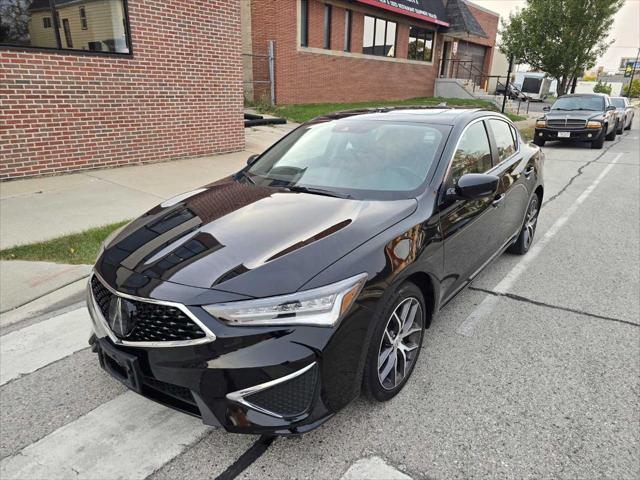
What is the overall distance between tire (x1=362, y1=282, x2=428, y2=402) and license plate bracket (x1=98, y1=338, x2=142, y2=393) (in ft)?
3.72

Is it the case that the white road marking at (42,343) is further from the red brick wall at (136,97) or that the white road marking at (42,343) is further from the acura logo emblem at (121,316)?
the red brick wall at (136,97)

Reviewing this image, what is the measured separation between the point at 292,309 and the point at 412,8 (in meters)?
24.2

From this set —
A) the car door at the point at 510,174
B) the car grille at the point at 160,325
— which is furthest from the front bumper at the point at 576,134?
the car grille at the point at 160,325

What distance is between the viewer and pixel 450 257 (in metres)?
3.18

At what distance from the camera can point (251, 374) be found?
2035 millimetres

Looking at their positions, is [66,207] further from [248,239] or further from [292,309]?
[292,309]

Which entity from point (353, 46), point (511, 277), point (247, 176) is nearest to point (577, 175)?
point (511, 277)

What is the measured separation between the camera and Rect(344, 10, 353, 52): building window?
19.8m

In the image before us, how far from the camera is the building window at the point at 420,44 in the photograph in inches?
980

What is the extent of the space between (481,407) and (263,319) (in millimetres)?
1504

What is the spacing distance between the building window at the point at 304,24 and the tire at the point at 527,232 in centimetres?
1501

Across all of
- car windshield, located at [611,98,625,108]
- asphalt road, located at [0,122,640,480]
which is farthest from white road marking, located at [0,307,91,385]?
car windshield, located at [611,98,625,108]

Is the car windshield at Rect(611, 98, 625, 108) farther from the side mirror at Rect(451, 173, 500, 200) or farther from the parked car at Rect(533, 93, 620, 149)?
the side mirror at Rect(451, 173, 500, 200)

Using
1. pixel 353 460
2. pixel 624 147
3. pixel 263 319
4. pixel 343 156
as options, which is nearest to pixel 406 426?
pixel 353 460
